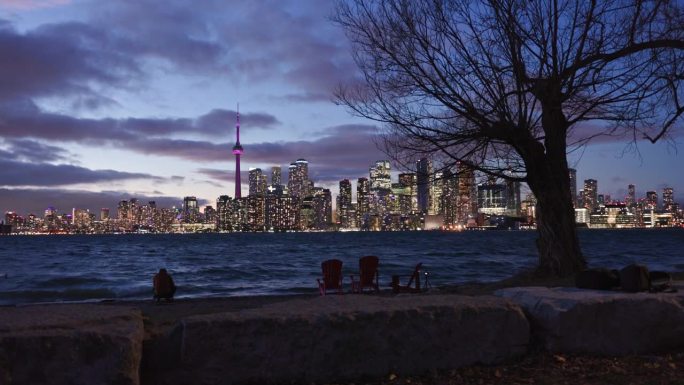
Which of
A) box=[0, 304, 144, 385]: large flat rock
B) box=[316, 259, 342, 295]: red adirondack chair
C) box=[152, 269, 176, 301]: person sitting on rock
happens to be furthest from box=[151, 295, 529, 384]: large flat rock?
box=[152, 269, 176, 301]: person sitting on rock

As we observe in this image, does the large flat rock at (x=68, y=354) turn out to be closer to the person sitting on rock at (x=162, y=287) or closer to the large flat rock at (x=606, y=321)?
the large flat rock at (x=606, y=321)

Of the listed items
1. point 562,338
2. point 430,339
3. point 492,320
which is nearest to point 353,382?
point 430,339

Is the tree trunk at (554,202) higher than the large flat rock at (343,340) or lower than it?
higher

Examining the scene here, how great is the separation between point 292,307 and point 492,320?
65.2 inches

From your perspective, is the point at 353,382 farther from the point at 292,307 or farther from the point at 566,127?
the point at 566,127

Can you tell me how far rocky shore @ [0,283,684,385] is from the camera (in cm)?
391

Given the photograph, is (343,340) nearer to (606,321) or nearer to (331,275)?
(606,321)

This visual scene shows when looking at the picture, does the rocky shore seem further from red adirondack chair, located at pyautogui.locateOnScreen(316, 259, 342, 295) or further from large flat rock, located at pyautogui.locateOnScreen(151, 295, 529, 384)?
red adirondack chair, located at pyautogui.locateOnScreen(316, 259, 342, 295)

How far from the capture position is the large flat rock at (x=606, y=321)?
509 cm

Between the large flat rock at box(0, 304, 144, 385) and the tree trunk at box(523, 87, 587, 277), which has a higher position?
the tree trunk at box(523, 87, 587, 277)

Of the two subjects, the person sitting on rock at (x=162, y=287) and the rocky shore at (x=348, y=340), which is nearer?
the rocky shore at (x=348, y=340)

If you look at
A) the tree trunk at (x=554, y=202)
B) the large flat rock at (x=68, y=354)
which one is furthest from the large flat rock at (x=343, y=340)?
the tree trunk at (x=554, y=202)

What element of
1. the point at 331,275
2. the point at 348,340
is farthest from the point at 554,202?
the point at 348,340

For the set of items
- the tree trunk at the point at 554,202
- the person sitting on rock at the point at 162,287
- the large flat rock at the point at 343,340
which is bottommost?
the person sitting on rock at the point at 162,287
